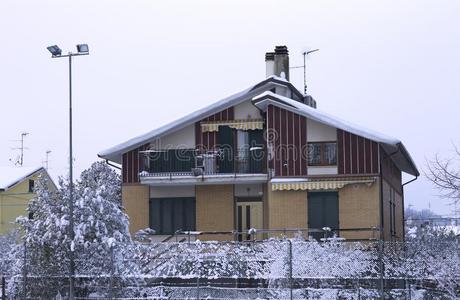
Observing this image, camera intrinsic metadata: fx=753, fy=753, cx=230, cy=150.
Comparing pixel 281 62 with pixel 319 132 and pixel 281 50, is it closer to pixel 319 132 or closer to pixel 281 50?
pixel 281 50

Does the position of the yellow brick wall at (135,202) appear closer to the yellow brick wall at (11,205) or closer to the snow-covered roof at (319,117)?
the snow-covered roof at (319,117)

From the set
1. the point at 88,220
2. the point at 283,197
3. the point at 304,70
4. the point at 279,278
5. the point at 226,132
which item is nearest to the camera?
the point at 279,278

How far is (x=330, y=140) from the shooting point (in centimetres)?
2927

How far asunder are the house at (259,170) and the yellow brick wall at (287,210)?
38 millimetres

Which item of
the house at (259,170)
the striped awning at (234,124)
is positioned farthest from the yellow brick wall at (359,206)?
the striped awning at (234,124)

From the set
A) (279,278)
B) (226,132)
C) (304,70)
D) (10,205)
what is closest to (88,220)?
(279,278)

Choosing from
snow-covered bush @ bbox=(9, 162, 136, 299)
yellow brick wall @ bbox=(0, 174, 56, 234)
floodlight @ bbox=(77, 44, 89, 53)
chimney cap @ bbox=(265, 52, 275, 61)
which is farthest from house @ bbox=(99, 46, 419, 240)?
yellow brick wall @ bbox=(0, 174, 56, 234)

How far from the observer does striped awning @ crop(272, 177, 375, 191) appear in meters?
28.7

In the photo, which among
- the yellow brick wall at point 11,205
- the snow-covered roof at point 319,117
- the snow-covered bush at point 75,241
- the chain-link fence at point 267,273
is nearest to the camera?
the chain-link fence at point 267,273

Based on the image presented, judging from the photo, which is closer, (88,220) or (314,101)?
(88,220)

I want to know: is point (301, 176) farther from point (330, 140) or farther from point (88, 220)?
point (88, 220)

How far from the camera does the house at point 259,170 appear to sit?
28.7 metres

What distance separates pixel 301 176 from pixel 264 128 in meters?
2.91

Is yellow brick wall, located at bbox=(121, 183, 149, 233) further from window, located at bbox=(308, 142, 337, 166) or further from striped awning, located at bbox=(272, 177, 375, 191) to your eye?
window, located at bbox=(308, 142, 337, 166)
